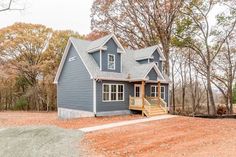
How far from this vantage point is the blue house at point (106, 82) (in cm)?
1702

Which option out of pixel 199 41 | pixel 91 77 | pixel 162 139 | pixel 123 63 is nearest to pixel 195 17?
pixel 199 41

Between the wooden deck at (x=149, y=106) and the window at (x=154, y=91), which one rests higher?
the window at (x=154, y=91)

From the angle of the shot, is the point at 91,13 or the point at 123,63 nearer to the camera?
the point at 123,63

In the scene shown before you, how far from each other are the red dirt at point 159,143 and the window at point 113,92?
6124 millimetres

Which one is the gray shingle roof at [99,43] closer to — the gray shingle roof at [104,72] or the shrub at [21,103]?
the gray shingle roof at [104,72]

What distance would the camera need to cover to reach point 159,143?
8617mm

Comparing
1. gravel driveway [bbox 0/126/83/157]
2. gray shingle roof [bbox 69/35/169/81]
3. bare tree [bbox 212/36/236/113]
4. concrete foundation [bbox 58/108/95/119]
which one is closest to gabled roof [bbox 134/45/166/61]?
gray shingle roof [bbox 69/35/169/81]

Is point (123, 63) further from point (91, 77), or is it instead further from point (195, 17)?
point (195, 17)

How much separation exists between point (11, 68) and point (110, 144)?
25.3 meters

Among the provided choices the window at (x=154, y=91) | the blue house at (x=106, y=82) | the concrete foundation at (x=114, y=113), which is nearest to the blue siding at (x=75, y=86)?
the blue house at (x=106, y=82)

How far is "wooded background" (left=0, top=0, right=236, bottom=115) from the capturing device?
904 inches

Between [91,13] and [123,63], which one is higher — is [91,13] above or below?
above

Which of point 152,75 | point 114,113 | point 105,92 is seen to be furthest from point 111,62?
point 114,113

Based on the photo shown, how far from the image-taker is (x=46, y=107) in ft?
109
